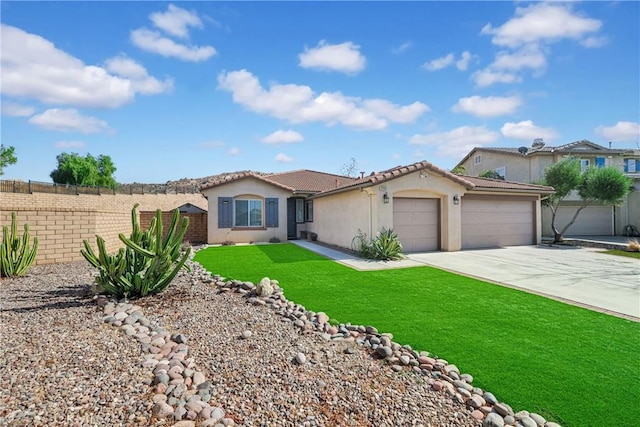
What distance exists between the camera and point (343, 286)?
321 inches

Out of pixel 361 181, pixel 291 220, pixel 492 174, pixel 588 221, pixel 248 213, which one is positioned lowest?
pixel 588 221

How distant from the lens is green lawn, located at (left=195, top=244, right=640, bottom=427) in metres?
3.38

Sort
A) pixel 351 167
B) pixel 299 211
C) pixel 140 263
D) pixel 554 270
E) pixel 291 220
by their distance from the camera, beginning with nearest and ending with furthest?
pixel 140 263 < pixel 554 270 < pixel 291 220 < pixel 299 211 < pixel 351 167

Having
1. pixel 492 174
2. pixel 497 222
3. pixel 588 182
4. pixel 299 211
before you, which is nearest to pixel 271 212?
pixel 299 211

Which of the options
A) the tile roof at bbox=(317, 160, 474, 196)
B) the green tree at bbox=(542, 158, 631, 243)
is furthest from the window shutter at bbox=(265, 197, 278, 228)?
the green tree at bbox=(542, 158, 631, 243)

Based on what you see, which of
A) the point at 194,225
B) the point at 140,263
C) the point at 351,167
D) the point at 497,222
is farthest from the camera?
the point at 351,167

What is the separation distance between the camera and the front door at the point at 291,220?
2189 centimetres

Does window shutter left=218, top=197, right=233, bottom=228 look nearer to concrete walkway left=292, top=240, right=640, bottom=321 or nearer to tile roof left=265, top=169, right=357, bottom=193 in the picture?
tile roof left=265, top=169, right=357, bottom=193

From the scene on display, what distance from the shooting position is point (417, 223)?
14688 millimetres

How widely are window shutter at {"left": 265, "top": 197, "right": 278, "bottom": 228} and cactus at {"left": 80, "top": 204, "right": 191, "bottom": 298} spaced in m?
12.7

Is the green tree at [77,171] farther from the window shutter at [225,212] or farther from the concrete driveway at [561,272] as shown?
the concrete driveway at [561,272]

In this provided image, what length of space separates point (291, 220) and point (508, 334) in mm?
17858

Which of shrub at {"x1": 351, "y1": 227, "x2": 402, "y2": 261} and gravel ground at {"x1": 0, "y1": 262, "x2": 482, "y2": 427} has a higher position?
shrub at {"x1": 351, "y1": 227, "x2": 402, "y2": 261}

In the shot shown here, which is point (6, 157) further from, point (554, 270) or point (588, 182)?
point (588, 182)
